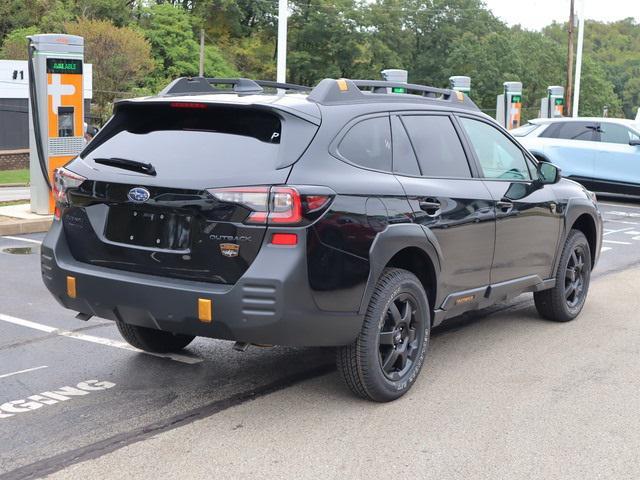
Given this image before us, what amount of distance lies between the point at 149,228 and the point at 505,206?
262 centimetres

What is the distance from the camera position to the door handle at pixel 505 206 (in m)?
5.98

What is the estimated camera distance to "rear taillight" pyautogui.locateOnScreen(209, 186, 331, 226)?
435cm

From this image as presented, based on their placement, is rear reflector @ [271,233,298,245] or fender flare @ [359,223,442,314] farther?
fender flare @ [359,223,442,314]

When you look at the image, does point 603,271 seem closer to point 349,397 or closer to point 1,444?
point 349,397

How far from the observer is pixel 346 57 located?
72438mm

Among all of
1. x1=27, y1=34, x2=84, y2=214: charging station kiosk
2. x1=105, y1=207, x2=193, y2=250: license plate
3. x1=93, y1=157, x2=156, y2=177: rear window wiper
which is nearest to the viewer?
→ x1=105, y1=207, x2=193, y2=250: license plate

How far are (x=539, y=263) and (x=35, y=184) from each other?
28.4 feet

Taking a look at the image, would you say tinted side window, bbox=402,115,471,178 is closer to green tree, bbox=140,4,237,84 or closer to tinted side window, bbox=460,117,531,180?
tinted side window, bbox=460,117,531,180

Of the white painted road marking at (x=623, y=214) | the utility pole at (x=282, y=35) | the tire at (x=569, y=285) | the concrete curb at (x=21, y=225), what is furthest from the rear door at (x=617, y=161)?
the concrete curb at (x=21, y=225)

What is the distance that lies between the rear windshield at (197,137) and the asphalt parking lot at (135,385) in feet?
4.58

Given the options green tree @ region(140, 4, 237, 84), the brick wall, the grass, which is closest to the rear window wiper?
the grass

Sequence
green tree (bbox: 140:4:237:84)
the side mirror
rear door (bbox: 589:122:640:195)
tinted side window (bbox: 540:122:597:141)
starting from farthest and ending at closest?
1. green tree (bbox: 140:4:237:84)
2. tinted side window (bbox: 540:122:597:141)
3. rear door (bbox: 589:122:640:195)
4. the side mirror

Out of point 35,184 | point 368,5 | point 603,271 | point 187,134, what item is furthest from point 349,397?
point 368,5

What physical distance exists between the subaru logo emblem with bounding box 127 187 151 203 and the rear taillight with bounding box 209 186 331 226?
0.46 m
